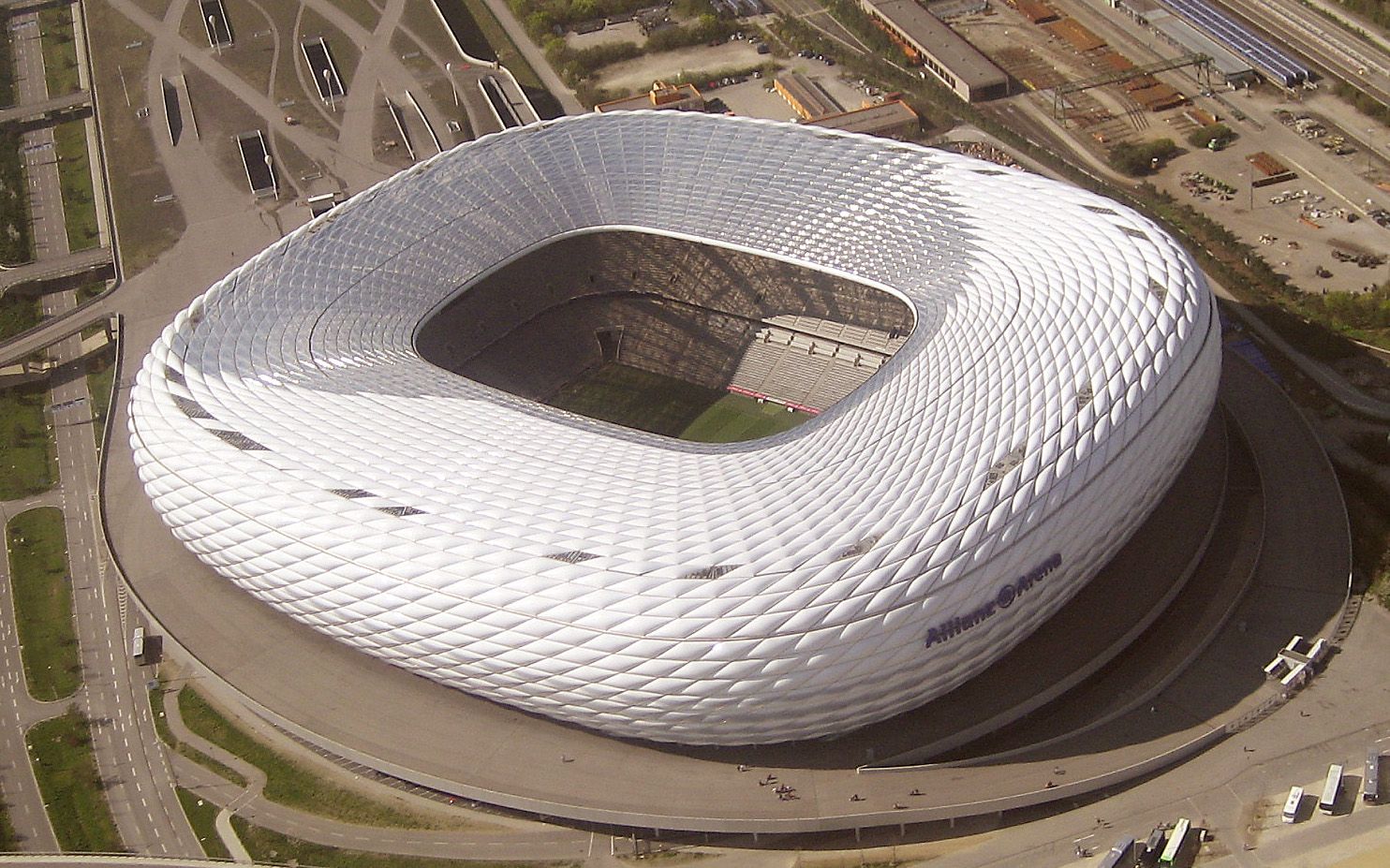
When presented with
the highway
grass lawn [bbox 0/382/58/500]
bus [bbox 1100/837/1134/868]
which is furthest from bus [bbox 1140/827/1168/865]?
the highway

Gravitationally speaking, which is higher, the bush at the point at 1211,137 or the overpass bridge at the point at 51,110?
the overpass bridge at the point at 51,110

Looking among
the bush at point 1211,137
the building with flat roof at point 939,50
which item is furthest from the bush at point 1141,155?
A: the building with flat roof at point 939,50

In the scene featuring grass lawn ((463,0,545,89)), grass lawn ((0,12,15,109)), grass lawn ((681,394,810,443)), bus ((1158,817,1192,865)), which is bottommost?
bus ((1158,817,1192,865))

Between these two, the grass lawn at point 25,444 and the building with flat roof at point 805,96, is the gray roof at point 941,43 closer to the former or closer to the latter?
the building with flat roof at point 805,96

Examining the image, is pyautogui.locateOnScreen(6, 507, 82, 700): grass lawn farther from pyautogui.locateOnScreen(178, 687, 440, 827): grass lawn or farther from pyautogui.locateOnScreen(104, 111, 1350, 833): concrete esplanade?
pyautogui.locateOnScreen(178, 687, 440, 827): grass lawn

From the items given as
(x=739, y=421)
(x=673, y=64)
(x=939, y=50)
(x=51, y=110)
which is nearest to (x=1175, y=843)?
(x=739, y=421)
